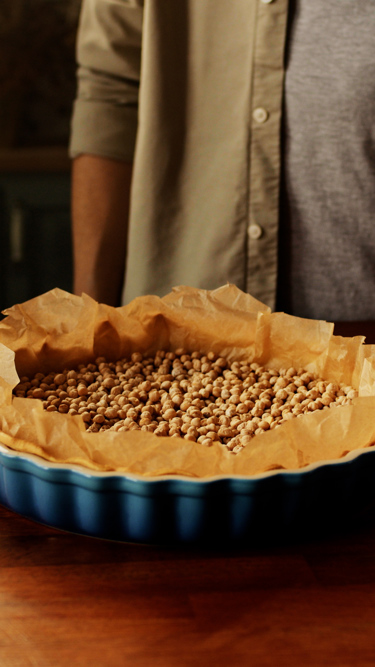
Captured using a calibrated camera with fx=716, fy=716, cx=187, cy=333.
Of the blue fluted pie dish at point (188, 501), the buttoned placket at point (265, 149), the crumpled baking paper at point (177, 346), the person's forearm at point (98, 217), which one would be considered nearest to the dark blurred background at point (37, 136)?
the person's forearm at point (98, 217)

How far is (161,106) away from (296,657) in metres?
1.05

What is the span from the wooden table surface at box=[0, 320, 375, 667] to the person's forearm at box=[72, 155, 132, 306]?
885mm

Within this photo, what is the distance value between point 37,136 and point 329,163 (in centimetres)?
175

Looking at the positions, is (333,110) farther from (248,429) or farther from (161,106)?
(248,429)

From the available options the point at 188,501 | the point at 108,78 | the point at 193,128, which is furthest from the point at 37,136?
the point at 188,501

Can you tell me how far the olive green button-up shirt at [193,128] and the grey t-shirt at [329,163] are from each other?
0.04m

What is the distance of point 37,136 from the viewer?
2693 millimetres

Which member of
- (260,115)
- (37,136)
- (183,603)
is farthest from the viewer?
(37,136)

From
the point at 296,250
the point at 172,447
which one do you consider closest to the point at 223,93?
the point at 296,250

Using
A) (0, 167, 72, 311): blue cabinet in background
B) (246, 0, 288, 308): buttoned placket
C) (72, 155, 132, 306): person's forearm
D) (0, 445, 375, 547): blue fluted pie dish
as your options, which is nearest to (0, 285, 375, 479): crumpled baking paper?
(0, 445, 375, 547): blue fluted pie dish

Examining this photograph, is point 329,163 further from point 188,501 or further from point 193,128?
point 188,501

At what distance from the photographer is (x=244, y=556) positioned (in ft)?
1.68

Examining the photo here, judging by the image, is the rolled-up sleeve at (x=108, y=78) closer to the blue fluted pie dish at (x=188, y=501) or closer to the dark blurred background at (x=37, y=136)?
the blue fluted pie dish at (x=188, y=501)

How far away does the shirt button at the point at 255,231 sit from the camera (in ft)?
4.04
